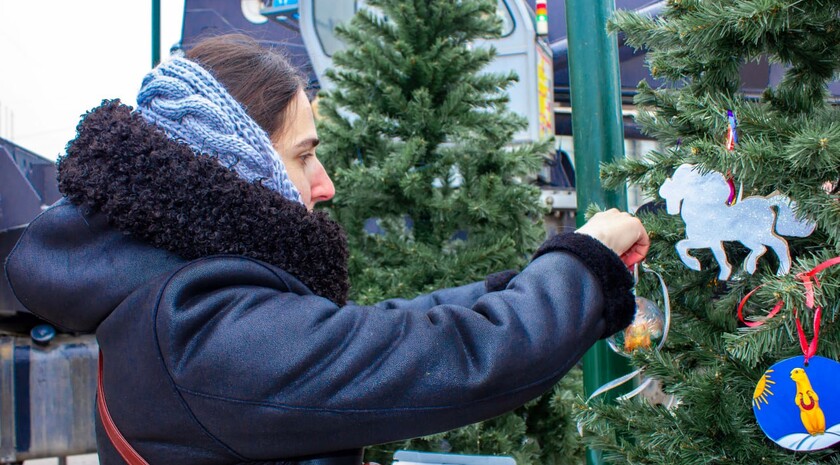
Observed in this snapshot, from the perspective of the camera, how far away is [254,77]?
1196 millimetres

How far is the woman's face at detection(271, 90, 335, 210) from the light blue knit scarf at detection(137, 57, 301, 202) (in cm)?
7

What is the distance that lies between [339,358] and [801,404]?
0.64m

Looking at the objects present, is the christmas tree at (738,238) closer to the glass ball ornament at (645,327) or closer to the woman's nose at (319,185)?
the glass ball ornament at (645,327)

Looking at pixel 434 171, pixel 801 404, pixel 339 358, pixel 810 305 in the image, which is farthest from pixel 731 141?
pixel 434 171

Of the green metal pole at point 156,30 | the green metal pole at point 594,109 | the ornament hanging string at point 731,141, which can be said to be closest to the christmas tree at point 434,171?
the green metal pole at point 594,109

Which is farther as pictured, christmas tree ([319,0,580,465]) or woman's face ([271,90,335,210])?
christmas tree ([319,0,580,465])

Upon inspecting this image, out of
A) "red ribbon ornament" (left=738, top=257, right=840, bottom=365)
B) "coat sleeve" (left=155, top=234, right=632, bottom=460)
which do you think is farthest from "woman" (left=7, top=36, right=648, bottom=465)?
"red ribbon ornament" (left=738, top=257, right=840, bottom=365)

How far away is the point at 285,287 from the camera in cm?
107

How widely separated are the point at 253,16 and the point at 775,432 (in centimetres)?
1102

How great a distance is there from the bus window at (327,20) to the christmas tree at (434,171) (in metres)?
3.84

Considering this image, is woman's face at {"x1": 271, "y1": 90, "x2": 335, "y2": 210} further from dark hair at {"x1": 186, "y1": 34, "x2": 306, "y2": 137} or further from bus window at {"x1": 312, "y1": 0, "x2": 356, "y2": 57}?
bus window at {"x1": 312, "y1": 0, "x2": 356, "y2": 57}

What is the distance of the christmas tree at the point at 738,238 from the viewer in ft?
3.25

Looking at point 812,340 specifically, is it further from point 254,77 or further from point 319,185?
point 254,77

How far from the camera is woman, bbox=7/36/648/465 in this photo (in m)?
0.94
